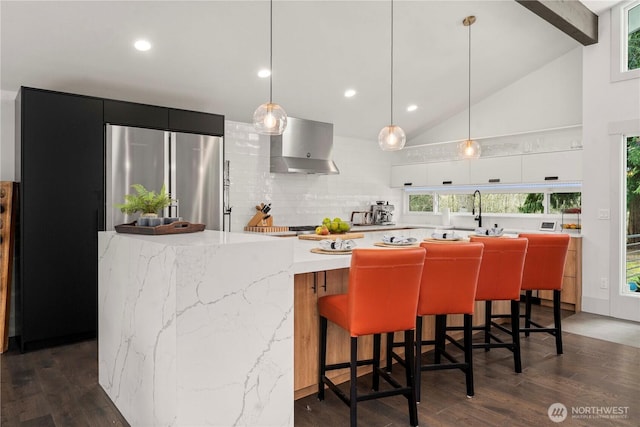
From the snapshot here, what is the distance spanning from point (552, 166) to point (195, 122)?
4.43 metres

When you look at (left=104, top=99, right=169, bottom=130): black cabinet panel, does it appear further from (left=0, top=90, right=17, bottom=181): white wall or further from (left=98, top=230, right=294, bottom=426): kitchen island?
(left=98, top=230, right=294, bottom=426): kitchen island

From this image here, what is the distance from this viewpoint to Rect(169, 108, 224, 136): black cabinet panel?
434cm

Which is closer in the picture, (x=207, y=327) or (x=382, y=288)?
(x=207, y=327)

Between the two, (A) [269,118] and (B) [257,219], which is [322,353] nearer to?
(A) [269,118]

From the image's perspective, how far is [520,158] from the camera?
18.7 ft

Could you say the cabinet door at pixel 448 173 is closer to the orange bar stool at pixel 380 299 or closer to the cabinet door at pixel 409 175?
the cabinet door at pixel 409 175

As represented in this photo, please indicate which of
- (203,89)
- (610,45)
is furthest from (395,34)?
(610,45)

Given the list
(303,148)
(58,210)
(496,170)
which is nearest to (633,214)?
(496,170)

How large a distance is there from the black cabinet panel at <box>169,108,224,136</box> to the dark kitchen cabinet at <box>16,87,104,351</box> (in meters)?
0.70

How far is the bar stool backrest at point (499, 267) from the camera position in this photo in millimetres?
3012

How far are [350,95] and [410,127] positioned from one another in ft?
5.71

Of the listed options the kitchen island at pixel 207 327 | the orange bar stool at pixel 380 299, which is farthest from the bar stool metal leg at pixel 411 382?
the kitchen island at pixel 207 327

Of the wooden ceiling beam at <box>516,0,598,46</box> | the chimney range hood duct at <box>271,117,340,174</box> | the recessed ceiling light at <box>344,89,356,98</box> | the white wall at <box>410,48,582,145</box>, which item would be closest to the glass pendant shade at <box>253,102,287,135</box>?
the chimney range hood duct at <box>271,117,340,174</box>

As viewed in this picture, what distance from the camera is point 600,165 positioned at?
478 centimetres
